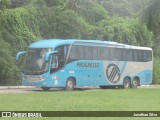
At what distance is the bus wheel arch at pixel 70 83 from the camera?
27.9 metres

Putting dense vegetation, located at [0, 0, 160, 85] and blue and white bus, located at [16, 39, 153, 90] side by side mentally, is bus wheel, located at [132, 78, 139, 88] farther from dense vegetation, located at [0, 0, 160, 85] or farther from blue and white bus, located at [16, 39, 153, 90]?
dense vegetation, located at [0, 0, 160, 85]

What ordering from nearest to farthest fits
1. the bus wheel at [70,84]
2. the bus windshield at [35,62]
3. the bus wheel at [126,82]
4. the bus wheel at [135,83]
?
the bus windshield at [35,62], the bus wheel at [70,84], the bus wheel at [126,82], the bus wheel at [135,83]

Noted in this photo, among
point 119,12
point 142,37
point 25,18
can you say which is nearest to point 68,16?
point 25,18

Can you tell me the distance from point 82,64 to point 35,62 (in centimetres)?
341

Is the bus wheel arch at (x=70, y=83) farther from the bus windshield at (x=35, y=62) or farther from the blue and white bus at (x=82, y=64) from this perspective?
the bus windshield at (x=35, y=62)

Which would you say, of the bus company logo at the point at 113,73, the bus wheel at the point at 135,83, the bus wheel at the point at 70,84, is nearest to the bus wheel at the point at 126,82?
the bus wheel at the point at 135,83

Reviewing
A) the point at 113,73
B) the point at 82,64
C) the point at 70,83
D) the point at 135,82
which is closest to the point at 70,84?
the point at 70,83

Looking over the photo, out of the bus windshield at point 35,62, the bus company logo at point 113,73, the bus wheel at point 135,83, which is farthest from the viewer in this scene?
the bus wheel at point 135,83

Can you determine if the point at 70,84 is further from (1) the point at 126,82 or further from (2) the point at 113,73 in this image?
(1) the point at 126,82

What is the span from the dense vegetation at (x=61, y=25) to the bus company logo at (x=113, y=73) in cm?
420

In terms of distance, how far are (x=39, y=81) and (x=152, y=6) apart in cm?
1044

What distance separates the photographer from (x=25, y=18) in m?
37.1

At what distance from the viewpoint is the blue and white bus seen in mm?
27141

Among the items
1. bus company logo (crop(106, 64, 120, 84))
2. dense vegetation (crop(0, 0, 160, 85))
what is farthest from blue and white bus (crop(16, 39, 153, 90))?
dense vegetation (crop(0, 0, 160, 85))
